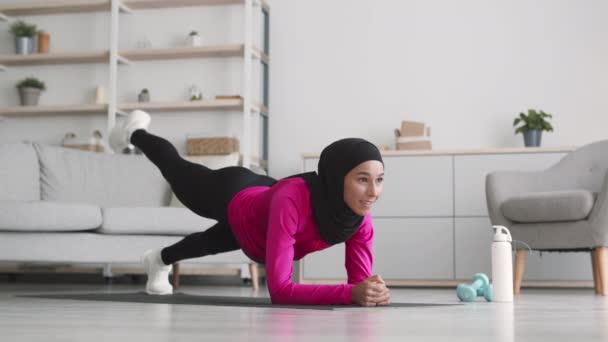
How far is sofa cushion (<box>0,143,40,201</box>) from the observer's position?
4.70m

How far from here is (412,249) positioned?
5406mm

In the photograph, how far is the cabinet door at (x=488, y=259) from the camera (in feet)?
16.9

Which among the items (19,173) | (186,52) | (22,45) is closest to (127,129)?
(19,173)

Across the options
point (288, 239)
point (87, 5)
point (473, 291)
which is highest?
point (87, 5)

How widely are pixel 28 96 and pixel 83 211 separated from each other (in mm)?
2541

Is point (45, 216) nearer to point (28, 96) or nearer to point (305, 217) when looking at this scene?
point (305, 217)

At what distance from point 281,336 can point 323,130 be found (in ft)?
15.6

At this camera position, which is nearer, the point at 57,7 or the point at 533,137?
the point at 533,137

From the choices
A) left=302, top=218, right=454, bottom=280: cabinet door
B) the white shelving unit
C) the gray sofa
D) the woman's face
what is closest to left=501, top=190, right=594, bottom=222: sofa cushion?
left=302, top=218, right=454, bottom=280: cabinet door

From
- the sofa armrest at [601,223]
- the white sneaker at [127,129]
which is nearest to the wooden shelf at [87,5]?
the white sneaker at [127,129]

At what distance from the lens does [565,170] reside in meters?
4.76

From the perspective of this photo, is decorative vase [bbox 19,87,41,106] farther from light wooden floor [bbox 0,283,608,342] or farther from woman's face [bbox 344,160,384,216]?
woman's face [bbox 344,160,384,216]

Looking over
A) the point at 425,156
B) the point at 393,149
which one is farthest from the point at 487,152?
the point at 393,149

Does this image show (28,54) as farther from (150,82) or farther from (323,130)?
(323,130)
